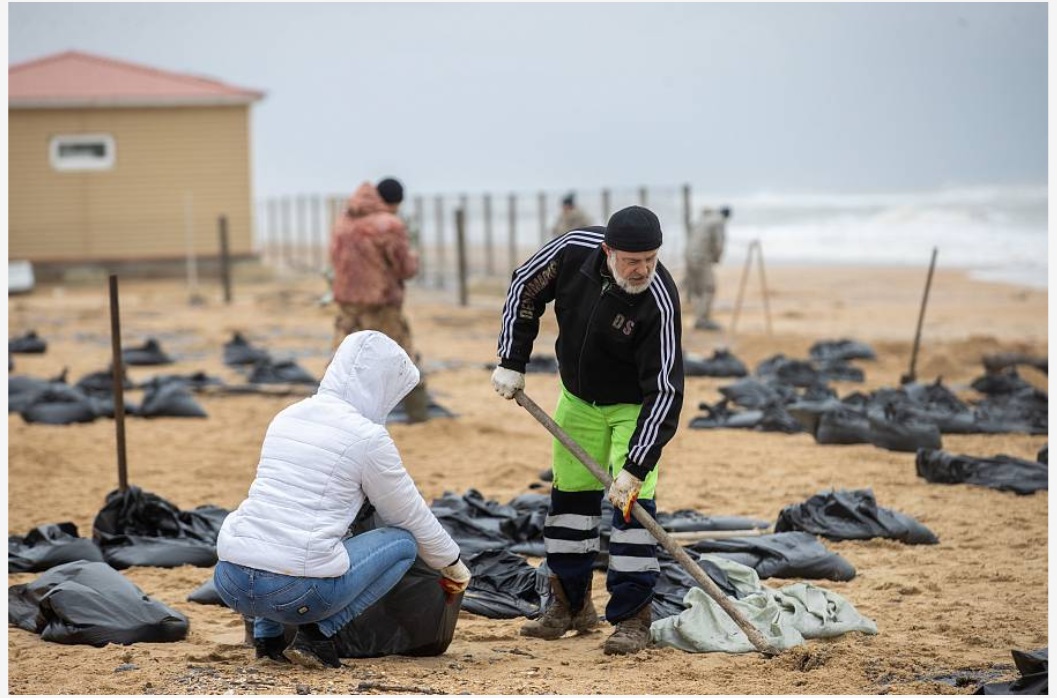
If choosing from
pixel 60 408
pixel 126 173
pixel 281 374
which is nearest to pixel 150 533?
pixel 60 408

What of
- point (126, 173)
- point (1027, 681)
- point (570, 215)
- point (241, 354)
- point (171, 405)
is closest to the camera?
point (1027, 681)

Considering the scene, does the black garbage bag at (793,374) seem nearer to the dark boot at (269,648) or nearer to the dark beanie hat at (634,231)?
the dark beanie hat at (634,231)

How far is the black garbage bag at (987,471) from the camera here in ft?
26.1

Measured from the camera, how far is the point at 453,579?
16.4ft

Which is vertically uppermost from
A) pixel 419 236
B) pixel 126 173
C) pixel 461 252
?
pixel 126 173

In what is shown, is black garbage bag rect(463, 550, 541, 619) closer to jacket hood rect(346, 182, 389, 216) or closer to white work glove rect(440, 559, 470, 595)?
white work glove rect(440, 559, 470, 595)

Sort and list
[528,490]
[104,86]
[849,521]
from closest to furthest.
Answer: [849,521], [528,490], [104,86]

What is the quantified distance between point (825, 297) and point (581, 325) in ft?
69.1

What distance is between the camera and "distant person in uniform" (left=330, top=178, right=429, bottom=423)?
10.3 m

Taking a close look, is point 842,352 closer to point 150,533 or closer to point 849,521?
point 849,521

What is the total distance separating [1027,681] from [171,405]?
808cm

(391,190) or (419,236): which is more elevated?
(391,190)

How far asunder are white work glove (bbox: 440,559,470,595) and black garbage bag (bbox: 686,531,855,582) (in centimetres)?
164

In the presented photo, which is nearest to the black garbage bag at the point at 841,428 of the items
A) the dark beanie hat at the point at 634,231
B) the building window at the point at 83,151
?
the dark beanie hat at the point at 634,231
